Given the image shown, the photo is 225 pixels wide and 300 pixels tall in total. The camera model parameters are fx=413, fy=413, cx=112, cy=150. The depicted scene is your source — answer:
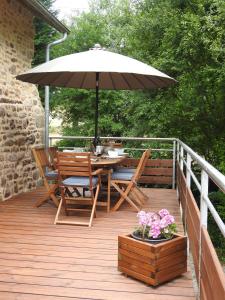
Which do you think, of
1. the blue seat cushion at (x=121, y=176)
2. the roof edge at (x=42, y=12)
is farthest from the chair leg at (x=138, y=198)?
the roof edge at (x=42, y=12)

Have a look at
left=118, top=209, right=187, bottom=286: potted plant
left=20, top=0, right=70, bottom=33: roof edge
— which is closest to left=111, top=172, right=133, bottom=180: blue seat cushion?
left=118, top=209, right=187, bottom=286: potted plant

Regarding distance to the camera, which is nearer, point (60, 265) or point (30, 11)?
point (60, 265)

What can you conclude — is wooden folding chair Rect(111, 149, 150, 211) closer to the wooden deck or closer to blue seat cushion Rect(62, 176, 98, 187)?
the wooden deck

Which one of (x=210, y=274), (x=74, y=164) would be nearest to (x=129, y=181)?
(x=74, y=164)

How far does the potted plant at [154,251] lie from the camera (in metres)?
3.16

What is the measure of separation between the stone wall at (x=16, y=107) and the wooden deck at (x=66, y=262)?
1.36m

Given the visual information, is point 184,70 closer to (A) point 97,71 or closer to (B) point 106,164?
(B) point 106,164

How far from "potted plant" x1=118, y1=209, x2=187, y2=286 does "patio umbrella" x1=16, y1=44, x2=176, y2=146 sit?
2.23 metres

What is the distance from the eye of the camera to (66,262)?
3697mm

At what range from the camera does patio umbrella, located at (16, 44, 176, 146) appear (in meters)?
5.06

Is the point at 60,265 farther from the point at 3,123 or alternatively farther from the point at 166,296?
the point at 3,123

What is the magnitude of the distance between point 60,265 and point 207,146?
7004 millimetres

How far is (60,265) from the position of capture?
362cm

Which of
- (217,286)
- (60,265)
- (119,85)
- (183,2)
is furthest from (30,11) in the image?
(217,286)
